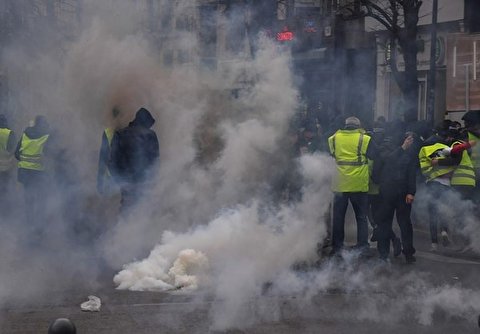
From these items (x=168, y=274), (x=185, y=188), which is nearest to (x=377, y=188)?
Answer: (x=185, y=188)

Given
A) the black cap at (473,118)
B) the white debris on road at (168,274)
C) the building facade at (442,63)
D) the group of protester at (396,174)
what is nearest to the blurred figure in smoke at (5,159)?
the white debris on road at (168,274)

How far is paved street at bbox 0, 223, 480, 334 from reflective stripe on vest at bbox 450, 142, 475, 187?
215cm

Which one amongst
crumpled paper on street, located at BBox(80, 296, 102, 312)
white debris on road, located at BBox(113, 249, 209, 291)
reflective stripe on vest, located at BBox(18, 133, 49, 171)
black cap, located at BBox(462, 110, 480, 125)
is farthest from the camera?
reflective stripe on vest, located at BBox(18, 133, 49, 171)

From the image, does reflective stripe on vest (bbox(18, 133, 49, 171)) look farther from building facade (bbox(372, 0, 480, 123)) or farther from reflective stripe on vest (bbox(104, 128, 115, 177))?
building facade (bbox(372, 0, 480, 123))

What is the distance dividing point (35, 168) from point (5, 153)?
107 cm

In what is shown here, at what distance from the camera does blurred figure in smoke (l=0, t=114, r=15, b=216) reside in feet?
35.3

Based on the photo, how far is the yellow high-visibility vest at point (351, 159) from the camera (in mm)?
8555

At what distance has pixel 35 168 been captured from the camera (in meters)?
10.0

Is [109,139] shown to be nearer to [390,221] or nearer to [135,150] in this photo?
[135,150]

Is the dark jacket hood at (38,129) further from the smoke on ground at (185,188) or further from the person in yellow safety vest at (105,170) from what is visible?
the person in yellow safety vest at (105,170)

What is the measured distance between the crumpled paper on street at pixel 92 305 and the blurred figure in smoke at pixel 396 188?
11.7 feet

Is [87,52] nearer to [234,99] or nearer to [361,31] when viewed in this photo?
[234,99]

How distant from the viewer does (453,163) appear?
9297mm

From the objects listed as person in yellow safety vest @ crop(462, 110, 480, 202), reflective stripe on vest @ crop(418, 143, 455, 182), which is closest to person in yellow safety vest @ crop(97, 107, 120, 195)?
reflective stripe on vest @ crop(418, 143, 455, 182)
